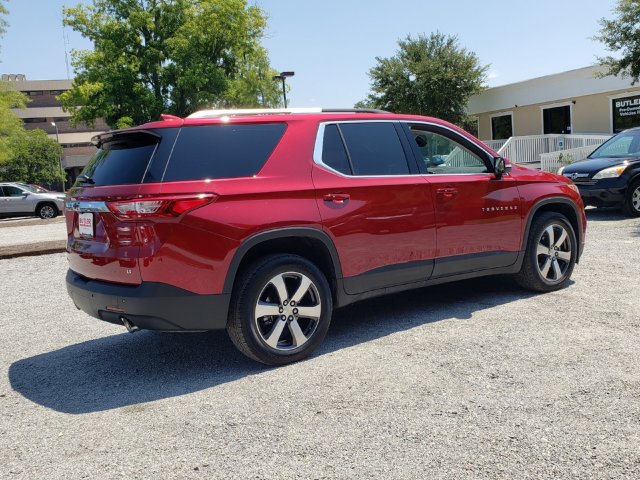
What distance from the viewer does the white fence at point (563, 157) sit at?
23219 millimetres

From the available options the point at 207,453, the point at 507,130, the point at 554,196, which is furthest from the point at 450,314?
the point at 507,130

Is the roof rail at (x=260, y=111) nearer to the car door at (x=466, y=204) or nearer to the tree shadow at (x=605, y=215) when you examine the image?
the car door at (x=466, y=204)

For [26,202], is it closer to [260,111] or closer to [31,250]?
[31,250]

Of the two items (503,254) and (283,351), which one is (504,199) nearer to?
(503,254)

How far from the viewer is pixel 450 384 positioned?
3594 mm

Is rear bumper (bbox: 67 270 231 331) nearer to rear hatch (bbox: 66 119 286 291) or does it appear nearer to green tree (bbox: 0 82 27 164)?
rear hatch (bbox: 66 119 286 291)

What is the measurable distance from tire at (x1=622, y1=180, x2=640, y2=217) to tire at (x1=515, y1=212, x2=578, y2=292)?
6.04m

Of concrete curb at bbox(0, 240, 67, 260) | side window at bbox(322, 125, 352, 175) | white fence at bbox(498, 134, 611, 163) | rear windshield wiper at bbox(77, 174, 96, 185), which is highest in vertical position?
white fence at bbox(498, 134, 611, 163)

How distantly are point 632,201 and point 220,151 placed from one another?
9.66m

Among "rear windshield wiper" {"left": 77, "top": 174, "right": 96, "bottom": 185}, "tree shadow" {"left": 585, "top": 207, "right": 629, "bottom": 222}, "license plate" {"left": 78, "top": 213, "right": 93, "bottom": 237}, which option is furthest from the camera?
"tree shadow" {"left": 585, "top": 207, "right": 629, "bottom": 222}

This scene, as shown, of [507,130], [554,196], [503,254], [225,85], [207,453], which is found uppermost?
[225,85]

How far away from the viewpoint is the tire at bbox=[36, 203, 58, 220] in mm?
23969

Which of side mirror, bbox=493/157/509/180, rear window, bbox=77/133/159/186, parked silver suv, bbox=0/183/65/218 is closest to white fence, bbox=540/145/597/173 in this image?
side mirror, bbox=493/157/509/180

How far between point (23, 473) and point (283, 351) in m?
1.75
